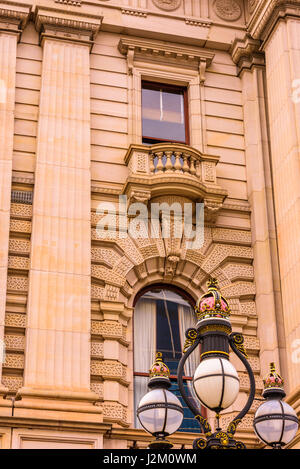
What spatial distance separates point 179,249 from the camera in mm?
21859

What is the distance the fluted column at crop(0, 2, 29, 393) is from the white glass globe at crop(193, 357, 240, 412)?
8.07m

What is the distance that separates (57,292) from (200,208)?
14.6 ft

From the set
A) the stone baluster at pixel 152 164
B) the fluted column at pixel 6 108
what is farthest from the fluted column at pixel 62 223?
the stone baluster at pixel 152 164

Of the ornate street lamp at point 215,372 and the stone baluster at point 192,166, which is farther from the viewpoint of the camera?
the stone baluster at point 192,166

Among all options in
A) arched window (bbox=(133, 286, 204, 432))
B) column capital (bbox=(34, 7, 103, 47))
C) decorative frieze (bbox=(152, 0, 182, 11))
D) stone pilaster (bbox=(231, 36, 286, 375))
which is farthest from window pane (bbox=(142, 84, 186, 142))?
arched window (bbox=(133, 286, 204, 432))

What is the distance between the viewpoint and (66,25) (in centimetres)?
2344

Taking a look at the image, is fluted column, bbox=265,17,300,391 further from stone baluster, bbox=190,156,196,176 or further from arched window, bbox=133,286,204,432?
arched window, bbox=133,286,204,432

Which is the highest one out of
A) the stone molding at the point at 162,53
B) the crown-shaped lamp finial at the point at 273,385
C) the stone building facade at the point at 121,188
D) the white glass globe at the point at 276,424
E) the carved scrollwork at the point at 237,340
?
the stone molding at the point at 162,53

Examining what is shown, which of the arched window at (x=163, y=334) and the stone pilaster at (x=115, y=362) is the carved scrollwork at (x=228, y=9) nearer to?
the arched window at (x=163, y=334)

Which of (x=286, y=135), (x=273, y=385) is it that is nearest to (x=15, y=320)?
(x=286, y=135)

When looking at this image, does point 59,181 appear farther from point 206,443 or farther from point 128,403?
point 206,443

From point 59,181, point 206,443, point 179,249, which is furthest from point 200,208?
point 206,443

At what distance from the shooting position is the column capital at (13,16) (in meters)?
23.1

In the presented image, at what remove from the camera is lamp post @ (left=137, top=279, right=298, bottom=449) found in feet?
36.4
